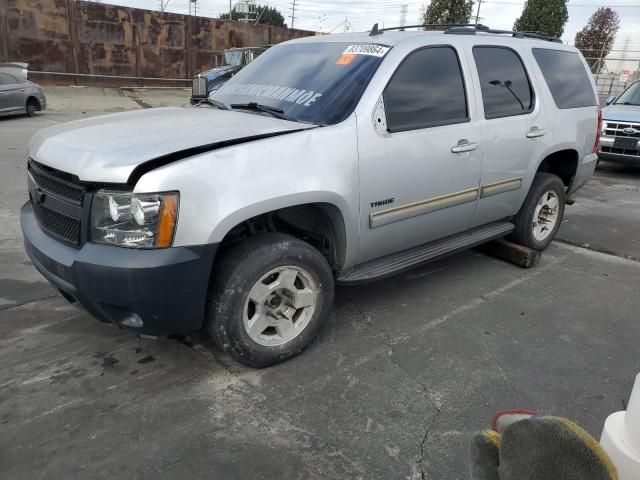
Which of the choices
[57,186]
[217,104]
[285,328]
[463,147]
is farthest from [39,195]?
[463,147]

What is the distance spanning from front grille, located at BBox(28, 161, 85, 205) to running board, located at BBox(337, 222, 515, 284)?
1.62 m

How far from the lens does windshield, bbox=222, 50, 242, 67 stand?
17086 mm

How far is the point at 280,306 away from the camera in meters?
3.13

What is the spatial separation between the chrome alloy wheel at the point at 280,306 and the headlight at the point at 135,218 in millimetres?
630

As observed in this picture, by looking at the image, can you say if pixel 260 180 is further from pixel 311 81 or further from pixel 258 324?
pixel 311 81

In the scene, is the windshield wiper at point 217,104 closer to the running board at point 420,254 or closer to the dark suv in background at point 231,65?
the running board at point 420,254

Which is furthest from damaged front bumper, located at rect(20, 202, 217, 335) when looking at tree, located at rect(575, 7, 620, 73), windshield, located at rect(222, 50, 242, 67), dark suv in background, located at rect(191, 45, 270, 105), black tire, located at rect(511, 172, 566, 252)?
tree, located at rect(575, 7, 620, 73)

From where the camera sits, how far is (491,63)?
13.6 ft

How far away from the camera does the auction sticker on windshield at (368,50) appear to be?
11.4 ft

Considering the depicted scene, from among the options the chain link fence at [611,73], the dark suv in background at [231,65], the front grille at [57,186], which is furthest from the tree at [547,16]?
the front grille at [57,186]

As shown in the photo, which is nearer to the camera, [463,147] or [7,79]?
[463,147]

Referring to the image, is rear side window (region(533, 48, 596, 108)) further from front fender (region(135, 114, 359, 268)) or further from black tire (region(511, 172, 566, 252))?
front fender (region(135, 114, 359, 268))

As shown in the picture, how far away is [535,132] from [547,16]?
75.7 ft

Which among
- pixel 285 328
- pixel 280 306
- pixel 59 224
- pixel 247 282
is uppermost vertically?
pixel 59 224
